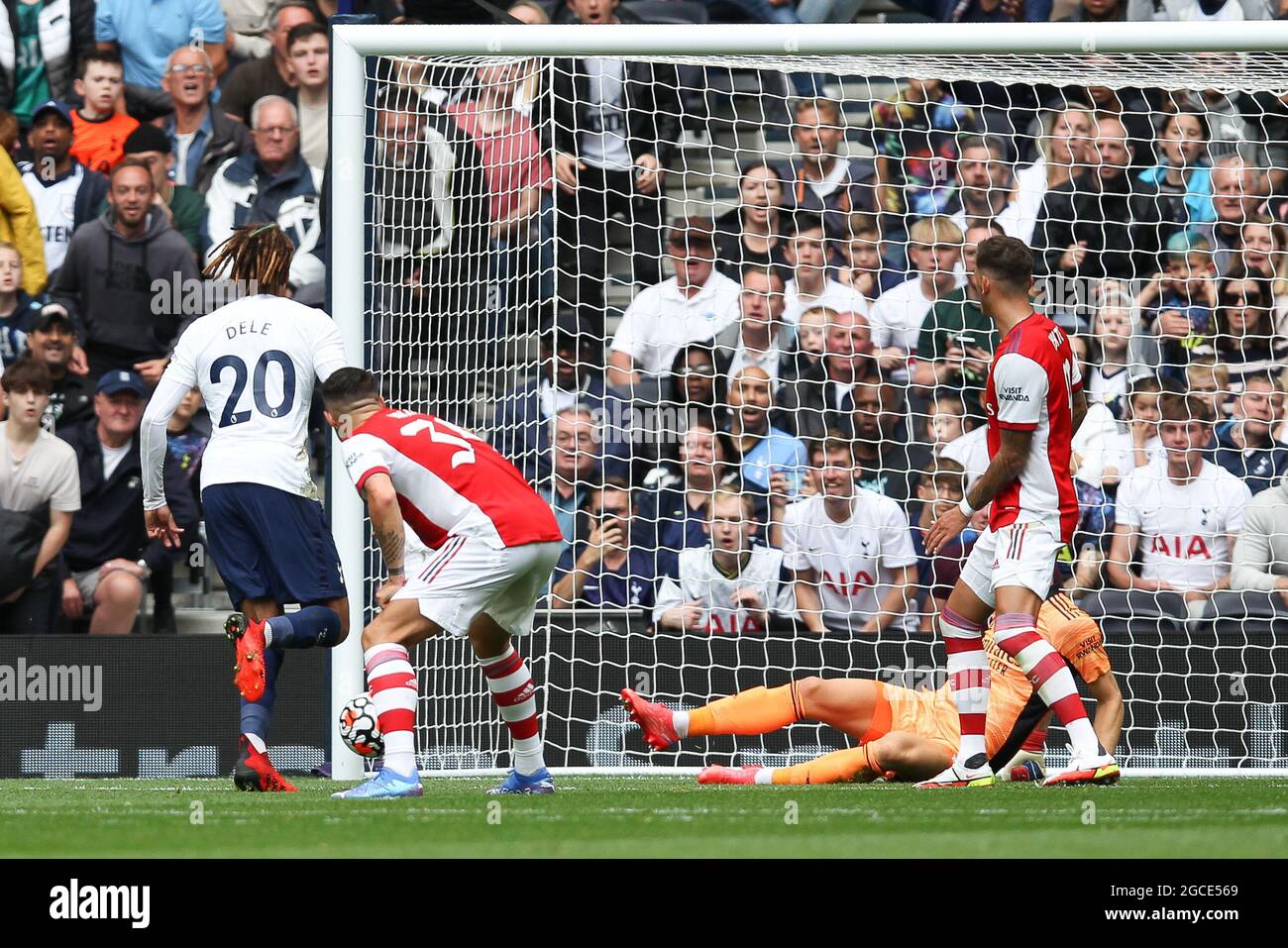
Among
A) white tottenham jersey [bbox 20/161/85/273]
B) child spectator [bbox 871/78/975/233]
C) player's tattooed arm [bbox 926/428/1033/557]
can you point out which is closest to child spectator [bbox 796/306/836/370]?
child spectator [bbox 871/78/975/233]

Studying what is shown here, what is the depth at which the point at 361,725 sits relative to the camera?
573cm

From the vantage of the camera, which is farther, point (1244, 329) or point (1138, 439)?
point (1244, 329)

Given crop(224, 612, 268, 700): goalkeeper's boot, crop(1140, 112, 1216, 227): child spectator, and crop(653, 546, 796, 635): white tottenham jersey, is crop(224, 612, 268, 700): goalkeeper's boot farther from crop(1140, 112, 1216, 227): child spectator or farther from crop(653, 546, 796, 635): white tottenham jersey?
crop(1140, 112, 1216, 227): child spectator

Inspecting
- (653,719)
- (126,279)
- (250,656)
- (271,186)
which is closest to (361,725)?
(250,656)

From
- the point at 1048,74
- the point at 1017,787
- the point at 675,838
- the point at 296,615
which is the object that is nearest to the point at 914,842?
the point at 675,838

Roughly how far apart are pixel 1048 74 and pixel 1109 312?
5.95 feet

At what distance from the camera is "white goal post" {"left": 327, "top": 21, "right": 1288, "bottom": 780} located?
7.66 metres

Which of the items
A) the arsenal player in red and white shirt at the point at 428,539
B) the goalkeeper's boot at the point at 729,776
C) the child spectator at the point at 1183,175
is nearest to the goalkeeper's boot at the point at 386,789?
the arsenal player in red and white shirt at the point at 428,539

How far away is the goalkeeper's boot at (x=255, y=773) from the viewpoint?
6301 mm

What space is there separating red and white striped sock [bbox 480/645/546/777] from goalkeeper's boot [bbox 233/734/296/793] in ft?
2.62

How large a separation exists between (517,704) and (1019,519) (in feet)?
6.20

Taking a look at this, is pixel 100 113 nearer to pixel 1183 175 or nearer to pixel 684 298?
pixel 684 298
